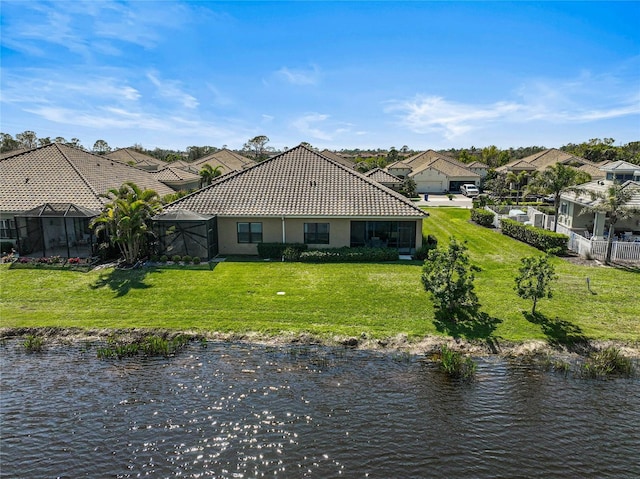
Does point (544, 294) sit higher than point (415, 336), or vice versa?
point (544, 294)

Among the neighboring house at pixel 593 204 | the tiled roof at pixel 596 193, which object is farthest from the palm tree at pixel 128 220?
the neighboring house at pixel 593 204

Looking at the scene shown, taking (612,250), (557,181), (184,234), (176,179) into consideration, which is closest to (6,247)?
(184,234)

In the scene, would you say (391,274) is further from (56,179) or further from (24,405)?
(56,179)

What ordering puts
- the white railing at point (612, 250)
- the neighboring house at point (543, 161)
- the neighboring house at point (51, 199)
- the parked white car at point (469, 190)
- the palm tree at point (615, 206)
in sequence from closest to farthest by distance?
the palm tree at point (615, 206), the white railing at point (612, 250), the neighboring house at point (51, 199), the parked white car at point (469, 190), the neighboring house at point (543, 161)

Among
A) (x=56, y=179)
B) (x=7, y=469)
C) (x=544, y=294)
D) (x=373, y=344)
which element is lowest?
(x=7, y=469)

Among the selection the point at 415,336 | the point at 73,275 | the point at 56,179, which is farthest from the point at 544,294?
the point at 56,179

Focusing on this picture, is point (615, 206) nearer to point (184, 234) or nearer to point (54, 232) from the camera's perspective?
point (184, 234)

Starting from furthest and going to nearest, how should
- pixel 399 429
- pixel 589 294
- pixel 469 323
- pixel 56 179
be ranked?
pixel 56 179 < pixel 589 294 < pixel 469 323 < pixel 399 429

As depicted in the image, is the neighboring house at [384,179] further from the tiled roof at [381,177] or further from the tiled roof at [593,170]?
the tiled roof at [593,170]
